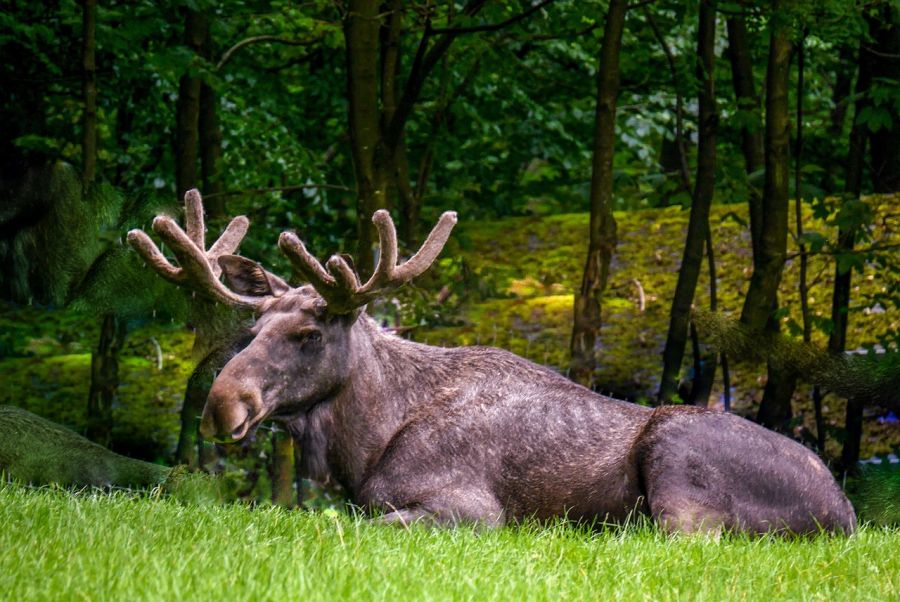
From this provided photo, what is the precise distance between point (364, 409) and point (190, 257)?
1.34 m

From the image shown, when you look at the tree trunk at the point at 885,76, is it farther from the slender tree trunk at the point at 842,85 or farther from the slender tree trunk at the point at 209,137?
the slender tree trunk at the point at 209,137

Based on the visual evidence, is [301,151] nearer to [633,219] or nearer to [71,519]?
[633,219]

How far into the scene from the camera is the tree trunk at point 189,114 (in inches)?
477

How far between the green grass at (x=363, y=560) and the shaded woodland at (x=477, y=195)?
1871mm

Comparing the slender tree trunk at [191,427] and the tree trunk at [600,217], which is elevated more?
the tree trunk at [600,217]

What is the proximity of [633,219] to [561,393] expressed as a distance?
274 inches

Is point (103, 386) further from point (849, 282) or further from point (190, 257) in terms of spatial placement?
point (849, 282)

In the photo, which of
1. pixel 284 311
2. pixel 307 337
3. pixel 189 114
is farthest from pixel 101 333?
pixel 307 337

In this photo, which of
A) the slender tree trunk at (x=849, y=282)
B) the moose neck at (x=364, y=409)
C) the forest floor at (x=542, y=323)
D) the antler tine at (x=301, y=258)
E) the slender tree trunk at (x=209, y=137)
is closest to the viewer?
the antler tine at (x=301, y=258)

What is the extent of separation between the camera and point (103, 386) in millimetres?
10977

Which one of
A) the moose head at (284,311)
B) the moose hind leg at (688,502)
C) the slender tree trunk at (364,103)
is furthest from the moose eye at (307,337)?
the slender tree trunk at (364,103)

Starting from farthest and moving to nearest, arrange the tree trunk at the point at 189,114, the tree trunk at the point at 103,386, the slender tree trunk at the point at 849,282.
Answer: the tree trunk at the point at 189,114
the tree trunk at the point at 103,386
the slender tree trunk at the point at 849,282

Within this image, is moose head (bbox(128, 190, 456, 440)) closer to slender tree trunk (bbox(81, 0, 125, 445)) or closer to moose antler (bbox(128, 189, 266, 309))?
moose antler (bbox(128, 189, 266, 309))

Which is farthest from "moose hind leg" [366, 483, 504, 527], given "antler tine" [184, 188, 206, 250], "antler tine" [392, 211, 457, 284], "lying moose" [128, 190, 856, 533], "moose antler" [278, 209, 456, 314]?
"antler tine" [184, 188, 206, 250]
